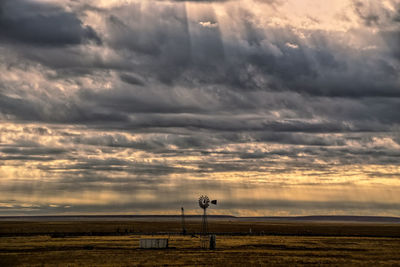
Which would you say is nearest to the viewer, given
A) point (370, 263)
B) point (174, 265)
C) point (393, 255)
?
point (174, 265)

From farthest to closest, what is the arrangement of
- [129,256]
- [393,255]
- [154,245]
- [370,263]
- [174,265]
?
[154,245]
[393,255]
[129,256]
[370,263]
[174,265]

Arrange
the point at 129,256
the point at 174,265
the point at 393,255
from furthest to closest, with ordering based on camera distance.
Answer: the point at 393,255 → the point at 129,256 → the point at 174,265

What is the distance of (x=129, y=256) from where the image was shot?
6975 cm

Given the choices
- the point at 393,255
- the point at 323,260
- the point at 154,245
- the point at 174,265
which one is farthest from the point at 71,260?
the point at 393,255

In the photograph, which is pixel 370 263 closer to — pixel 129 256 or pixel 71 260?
Answer: pixel 129 256

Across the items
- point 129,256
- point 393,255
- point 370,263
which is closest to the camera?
point 370,263

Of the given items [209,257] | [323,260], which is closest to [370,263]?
[323,260]

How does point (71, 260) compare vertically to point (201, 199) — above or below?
below

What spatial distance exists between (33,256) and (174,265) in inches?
845

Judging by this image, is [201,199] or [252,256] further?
[201,199]

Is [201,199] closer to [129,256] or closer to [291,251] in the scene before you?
[291,251]

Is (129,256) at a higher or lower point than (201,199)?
lower

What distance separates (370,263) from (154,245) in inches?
1213

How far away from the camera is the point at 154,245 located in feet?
268
